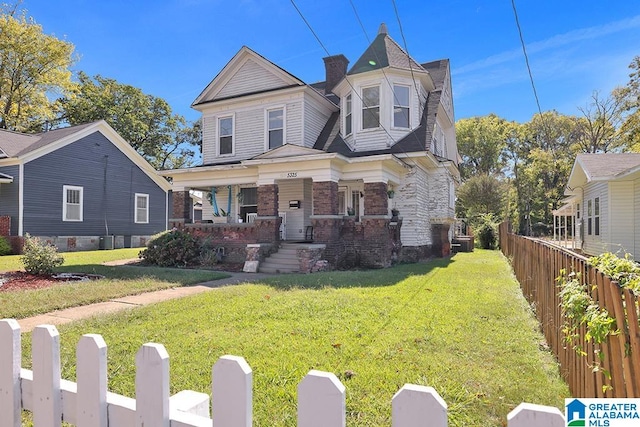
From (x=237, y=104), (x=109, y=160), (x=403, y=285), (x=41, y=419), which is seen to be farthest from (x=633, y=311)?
(x=109, y=160)

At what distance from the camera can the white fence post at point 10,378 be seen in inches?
72.8

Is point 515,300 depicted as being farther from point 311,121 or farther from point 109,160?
point 109,160

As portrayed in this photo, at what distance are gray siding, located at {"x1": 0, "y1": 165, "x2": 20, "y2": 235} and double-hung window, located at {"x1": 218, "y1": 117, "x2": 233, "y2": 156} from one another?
989 centimetres

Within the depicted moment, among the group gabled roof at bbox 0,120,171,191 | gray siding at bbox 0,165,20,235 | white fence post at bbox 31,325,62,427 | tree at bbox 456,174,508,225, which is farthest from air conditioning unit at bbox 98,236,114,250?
tree at bbox 456,174,508,225

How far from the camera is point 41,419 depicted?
1731 millimetres

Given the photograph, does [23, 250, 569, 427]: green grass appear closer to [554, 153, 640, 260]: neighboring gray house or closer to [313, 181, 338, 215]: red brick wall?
[313, 181, 338, 215]: red brick wall

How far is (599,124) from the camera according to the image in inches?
1474

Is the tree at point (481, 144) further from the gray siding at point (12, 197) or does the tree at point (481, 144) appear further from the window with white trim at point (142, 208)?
the gray siding at point (12, 197)

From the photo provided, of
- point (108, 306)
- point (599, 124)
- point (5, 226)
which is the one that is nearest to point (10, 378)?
point (108, 306)

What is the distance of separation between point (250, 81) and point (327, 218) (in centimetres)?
827

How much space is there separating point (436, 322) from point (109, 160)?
22.8 metres

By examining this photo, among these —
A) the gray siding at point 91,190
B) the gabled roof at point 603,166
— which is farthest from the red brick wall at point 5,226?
the gabled roof at point 603,166

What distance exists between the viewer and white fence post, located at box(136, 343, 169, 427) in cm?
149

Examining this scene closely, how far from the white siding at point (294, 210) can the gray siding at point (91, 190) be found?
12.4 m
